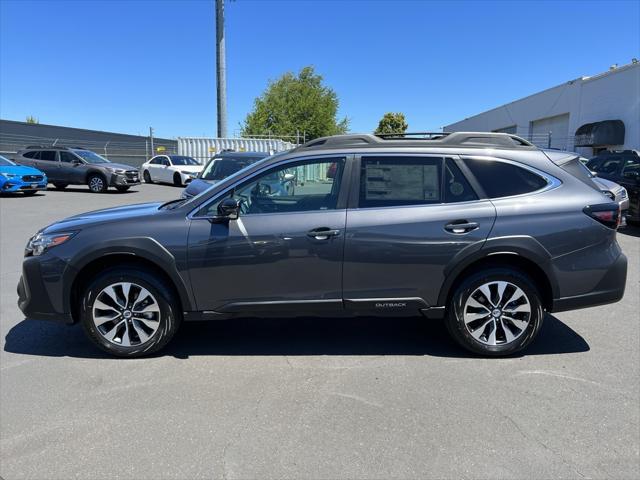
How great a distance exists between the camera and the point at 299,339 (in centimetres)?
438

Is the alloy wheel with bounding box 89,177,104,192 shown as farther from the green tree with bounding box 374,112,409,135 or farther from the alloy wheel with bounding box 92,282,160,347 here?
the green tree with bounding box 374,112,409,135

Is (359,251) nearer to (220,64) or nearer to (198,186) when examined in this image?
(198,186)

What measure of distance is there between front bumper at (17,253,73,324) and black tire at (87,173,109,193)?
53.2 ft

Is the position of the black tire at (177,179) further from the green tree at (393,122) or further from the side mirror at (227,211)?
the green tree at (393,122)

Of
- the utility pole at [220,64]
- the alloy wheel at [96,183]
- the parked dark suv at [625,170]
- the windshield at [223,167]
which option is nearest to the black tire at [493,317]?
the windshield at [223,167]

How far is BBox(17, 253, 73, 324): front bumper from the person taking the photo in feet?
12.5

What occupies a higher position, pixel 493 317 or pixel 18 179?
pixel 18 179

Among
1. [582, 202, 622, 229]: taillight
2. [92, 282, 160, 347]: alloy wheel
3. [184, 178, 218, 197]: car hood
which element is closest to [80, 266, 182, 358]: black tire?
[92, 282, 160, 347]: alloy wheel

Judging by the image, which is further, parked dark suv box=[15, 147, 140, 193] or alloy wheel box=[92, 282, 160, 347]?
parked dark suv box=[15, 147, 140, 193]

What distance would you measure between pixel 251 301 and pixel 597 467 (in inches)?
101

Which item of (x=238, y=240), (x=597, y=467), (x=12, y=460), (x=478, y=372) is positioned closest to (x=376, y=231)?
(x=238, y=240)

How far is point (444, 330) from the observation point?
4645 mm

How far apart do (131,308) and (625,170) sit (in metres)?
11.3

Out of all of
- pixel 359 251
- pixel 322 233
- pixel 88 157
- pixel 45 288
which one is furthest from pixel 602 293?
pixel 88 157
